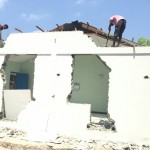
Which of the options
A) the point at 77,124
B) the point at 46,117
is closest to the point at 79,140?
the point at 77,124

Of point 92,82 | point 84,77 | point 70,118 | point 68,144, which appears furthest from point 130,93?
point 84,77

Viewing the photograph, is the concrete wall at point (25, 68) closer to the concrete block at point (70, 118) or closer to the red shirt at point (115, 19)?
the concrete block at point (70, 118)

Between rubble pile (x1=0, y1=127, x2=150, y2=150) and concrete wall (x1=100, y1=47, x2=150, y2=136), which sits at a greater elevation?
concrete wall (x1=100, y1=47, x2=150, y2=136)

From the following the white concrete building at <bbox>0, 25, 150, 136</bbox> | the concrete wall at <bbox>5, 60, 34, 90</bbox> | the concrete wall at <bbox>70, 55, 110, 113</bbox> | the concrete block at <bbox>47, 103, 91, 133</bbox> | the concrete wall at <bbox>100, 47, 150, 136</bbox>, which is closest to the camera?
the concrete wall at <bbox>100, 47, 150, 136</bbox>

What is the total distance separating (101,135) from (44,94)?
349 centimetres

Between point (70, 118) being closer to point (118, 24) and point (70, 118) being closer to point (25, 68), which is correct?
point (118, 24)

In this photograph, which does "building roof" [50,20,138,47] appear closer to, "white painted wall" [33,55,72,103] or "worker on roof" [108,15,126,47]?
"worker on roof" [108,15,126,47]

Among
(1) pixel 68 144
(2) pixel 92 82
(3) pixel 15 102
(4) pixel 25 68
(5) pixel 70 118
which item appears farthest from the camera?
(4) pixel 25 68

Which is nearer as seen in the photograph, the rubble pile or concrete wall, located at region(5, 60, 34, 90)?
the rubble pile

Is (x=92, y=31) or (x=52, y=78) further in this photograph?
(x=92, y=31)

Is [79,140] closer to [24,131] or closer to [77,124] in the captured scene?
[77,124]

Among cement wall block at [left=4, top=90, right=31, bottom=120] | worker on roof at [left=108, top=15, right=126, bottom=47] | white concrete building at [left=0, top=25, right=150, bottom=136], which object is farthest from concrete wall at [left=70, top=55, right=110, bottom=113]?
cement wall block at [left=4, top=90, right=31, bottom=120]

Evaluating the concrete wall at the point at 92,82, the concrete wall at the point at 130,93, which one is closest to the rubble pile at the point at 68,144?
the concrete wall at the point at 130,93

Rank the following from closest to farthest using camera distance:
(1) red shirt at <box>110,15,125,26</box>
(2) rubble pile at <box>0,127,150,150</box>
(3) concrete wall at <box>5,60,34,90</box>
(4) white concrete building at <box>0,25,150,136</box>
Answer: (2) rubble pile at <box>0,127,150,150</box> < (4) white concrete building at <box>0,25,150,136</box> < (1) red shirt at <box>110,15,125,26</box> < (3) concrete wall at <box>5,60,34,90</box>
